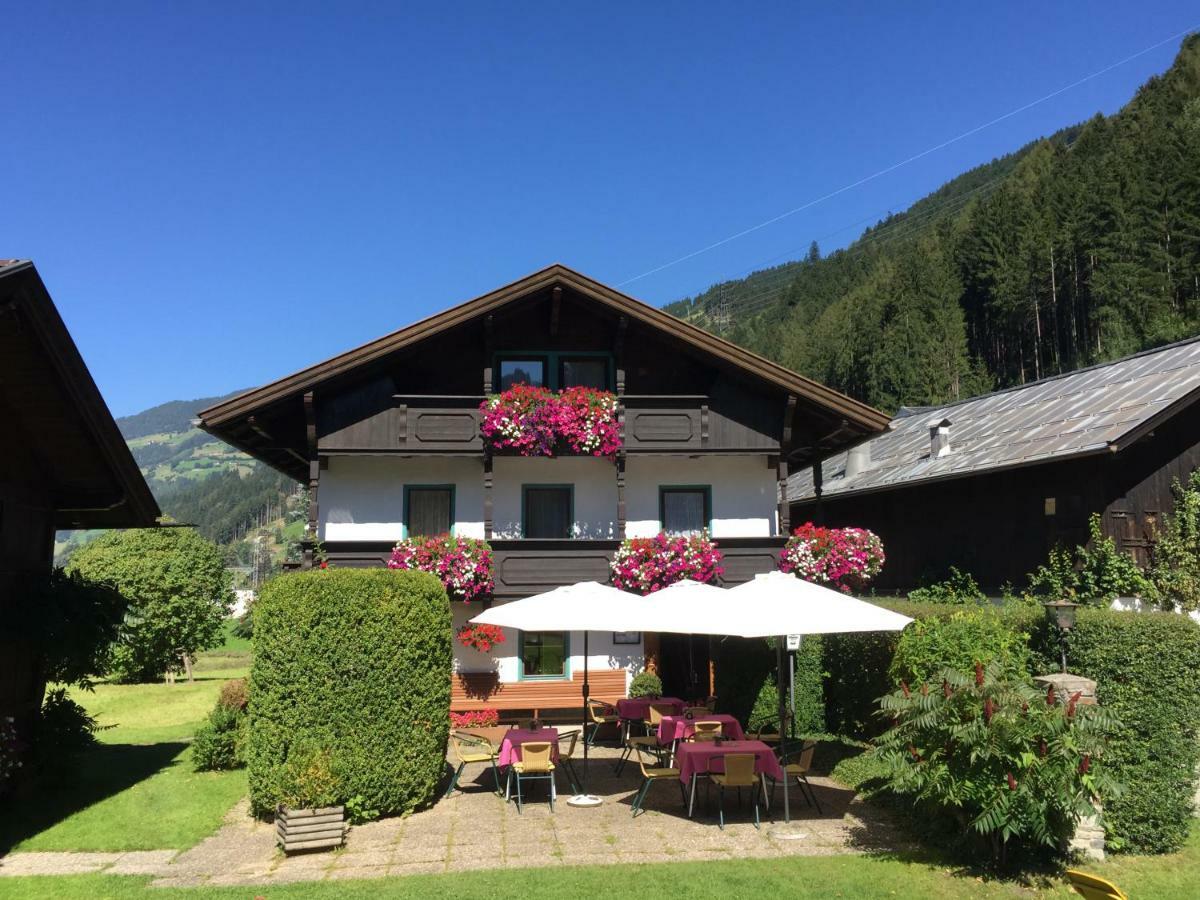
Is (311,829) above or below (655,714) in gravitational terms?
below

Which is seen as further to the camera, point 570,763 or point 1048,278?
point 1048,278

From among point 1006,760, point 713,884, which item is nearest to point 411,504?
point 713,884

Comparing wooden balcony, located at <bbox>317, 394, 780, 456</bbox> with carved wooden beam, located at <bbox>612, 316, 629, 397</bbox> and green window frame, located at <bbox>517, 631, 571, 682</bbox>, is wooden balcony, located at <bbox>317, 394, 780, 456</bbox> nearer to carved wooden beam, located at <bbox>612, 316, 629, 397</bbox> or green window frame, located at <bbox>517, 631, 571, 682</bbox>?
carved wooden beam, located at <bbox>612, 316, 629, 397</bbox>

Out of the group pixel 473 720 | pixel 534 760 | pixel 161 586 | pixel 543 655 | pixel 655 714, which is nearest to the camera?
pixel 534 760

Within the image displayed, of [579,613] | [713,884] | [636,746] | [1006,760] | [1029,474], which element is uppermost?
[1029,474]

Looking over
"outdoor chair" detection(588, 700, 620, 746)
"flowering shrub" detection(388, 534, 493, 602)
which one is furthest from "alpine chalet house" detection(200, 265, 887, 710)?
"outdoor chair" detection(588, 700, 620, 746)

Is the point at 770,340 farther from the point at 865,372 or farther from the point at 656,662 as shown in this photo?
the point at 656,662

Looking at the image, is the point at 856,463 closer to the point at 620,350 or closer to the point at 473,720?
the point at 620,350

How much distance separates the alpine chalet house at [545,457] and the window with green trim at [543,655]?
28 mm

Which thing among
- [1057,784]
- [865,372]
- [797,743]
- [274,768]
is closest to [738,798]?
[797,743]

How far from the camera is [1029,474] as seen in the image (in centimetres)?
1917

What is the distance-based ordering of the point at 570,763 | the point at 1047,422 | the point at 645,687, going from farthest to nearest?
1. the point at 1047,422
2. the point at 645,687
3. the point at 570,763

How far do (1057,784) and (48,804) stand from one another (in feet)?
38.8

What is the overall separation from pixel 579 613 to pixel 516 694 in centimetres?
678
